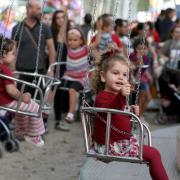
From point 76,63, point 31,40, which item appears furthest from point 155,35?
point 31,40

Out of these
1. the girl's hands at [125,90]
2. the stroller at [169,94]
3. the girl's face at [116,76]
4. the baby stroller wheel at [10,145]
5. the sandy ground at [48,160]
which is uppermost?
the girl's face at [116,76]

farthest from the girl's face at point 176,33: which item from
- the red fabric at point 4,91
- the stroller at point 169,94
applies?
the red fabric at point 4,91

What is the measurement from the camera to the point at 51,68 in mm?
9188

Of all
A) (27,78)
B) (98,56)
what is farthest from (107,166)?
(27,78)

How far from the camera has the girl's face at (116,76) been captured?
16.4 feet

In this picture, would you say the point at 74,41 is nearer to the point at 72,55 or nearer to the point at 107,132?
the point at 72,55

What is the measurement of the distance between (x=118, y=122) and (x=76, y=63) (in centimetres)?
504

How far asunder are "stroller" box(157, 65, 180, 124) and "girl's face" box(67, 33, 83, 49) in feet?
5.84

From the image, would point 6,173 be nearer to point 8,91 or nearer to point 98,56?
point 8,91

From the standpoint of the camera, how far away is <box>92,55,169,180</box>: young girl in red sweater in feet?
16.1

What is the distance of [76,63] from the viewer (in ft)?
32.6

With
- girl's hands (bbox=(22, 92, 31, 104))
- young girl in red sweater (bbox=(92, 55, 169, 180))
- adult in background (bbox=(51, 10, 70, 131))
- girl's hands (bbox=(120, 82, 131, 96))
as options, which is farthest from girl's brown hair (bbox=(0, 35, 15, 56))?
adult in background (bbox=(51, 10, 70, 131))

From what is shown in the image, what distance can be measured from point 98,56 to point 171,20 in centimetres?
1122

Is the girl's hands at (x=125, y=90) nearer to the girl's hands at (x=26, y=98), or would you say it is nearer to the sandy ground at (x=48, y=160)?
the girl's hands at (x=26, y=98)
